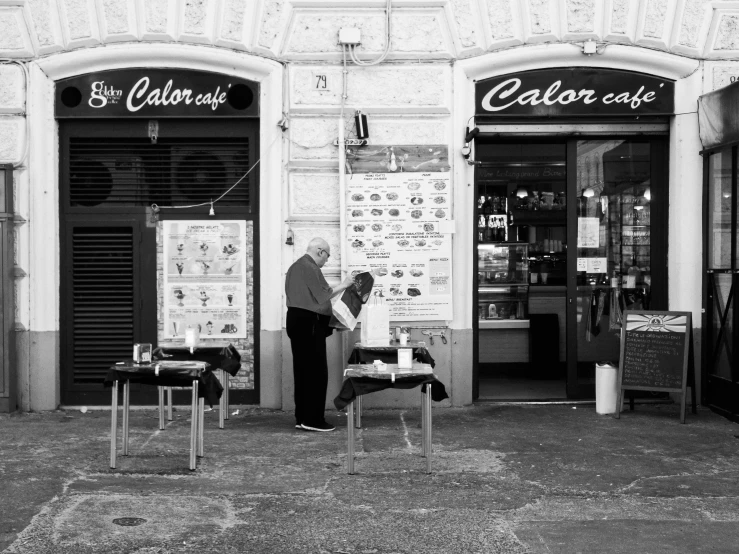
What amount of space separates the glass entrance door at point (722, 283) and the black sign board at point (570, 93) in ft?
3.09

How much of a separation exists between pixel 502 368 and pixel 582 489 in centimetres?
507

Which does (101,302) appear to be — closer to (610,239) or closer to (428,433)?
(428,433)

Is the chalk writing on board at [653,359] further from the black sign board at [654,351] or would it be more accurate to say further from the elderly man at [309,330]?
the elderly man at [309,330]

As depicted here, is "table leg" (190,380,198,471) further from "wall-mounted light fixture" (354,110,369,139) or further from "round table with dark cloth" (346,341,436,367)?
"wall-mounted light fixture" (354,110,369,139)

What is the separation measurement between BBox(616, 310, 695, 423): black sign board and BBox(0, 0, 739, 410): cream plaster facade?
5.35 ft

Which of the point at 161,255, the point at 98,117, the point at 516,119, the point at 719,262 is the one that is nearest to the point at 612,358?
the point at 719,262

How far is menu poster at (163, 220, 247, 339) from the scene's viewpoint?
1052 cm

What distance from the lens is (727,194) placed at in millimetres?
10148

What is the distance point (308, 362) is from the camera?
30.4ft

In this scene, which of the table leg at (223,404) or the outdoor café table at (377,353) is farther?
the table leg at (223,404)

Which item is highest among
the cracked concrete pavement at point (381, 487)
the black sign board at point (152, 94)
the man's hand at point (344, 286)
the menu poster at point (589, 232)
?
the black sign board at point (152, 94)

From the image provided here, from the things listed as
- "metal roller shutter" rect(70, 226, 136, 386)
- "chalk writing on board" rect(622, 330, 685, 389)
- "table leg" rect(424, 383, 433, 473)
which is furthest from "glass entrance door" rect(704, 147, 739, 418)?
"metal roller shutter" rect(70, 226, 136, 386)

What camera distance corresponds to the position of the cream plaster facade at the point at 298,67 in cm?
1022

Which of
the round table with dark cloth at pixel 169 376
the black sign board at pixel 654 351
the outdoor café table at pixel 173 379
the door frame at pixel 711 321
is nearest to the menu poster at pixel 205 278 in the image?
the outdoor café table at pixel 173 379
